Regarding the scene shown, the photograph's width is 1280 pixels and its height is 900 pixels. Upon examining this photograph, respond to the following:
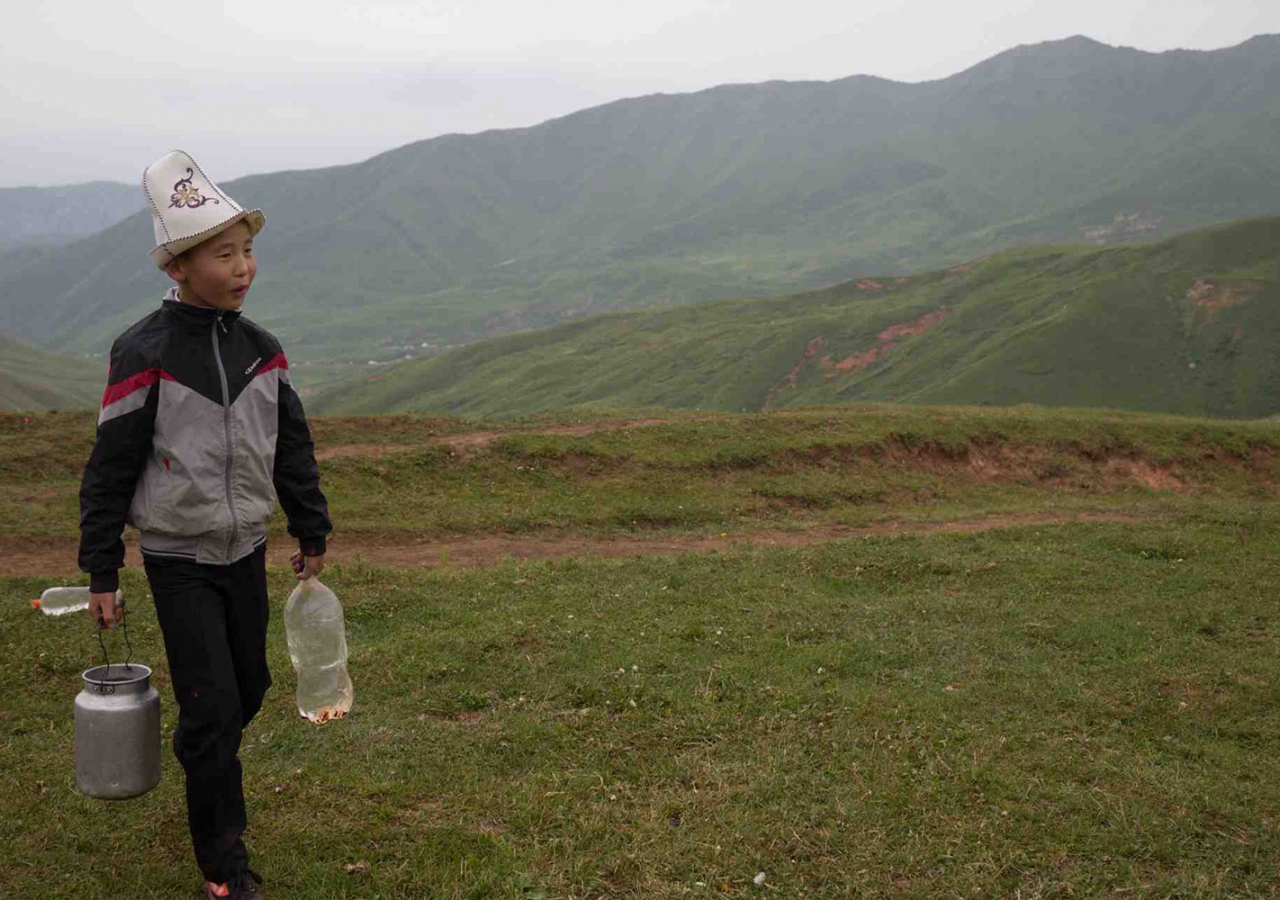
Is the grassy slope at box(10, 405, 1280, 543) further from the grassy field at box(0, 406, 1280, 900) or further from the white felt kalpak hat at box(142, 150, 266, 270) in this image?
the white felt kalpak hat at box(142, 150, 266, 270)

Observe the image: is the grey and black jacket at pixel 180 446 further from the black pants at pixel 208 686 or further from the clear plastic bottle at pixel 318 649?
the clear plastic bottle at pixel 318 649

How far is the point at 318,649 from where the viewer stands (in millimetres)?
7543

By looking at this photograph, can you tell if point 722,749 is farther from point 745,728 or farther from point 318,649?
point 318,649

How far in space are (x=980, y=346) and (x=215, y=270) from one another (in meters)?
94.3

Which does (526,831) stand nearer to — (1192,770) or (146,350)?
(146,350)

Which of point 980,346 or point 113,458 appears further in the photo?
point 980,346

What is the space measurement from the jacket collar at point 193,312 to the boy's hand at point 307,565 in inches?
63.0

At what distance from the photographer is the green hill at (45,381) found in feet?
394

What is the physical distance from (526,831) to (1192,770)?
18.6ft

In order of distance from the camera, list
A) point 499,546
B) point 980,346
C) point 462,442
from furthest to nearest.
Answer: point 980,346 < point 462,442 < point 499,546

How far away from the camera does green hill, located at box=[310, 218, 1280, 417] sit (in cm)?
8194

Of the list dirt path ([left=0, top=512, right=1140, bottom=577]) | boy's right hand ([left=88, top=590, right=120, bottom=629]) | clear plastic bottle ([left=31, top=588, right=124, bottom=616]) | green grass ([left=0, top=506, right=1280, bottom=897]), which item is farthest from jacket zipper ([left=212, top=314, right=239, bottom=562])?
dirt path ([left=0, top=512, right=1140, bottom=577])

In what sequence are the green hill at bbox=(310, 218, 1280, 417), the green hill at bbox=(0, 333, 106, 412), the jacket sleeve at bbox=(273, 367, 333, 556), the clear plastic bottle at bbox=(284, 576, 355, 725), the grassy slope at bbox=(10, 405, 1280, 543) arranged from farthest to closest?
1. the green hill at bbox=(0, 333, 106, 412)
2. the green hill at bbox=(310, 218, 1280, 417)
3. the grassy slope at bbox=(10, 405, 1280, 543)
4. the clear plastic bottle at bbox=(284, 576, 355, 725)
5. the jacket sleeve at bbox=(273, 367, 333, 556)

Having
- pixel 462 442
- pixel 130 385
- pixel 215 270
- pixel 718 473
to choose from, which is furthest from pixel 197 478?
pixel 718 473
